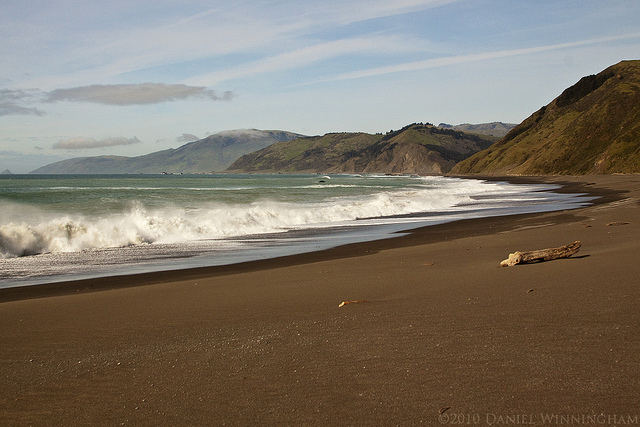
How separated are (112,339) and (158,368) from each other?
4.13 feet

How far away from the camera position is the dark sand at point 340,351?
3.43 m

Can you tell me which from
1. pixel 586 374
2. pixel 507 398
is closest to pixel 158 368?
pixel 507 398

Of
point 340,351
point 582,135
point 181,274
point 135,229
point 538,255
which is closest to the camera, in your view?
point 340,351

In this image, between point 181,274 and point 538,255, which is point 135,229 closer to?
point 181,274

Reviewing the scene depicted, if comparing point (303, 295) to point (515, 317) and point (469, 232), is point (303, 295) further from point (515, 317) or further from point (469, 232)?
point (469, 232)

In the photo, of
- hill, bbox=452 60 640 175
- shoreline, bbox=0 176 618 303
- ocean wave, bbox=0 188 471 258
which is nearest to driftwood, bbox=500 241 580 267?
shoreline, bbox=0 176 618 303

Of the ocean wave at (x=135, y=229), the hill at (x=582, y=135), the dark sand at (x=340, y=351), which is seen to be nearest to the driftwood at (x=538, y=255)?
the dark sand at (x=340, y=351)

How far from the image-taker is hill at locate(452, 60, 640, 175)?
82.1 metres

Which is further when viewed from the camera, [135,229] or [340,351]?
[135,229]

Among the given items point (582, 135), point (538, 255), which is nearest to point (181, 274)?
point (538, 255)

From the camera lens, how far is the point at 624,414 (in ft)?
10.3

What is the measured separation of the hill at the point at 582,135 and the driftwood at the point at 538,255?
76.5 metres

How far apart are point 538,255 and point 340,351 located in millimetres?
5407

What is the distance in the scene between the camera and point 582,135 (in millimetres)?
95812
